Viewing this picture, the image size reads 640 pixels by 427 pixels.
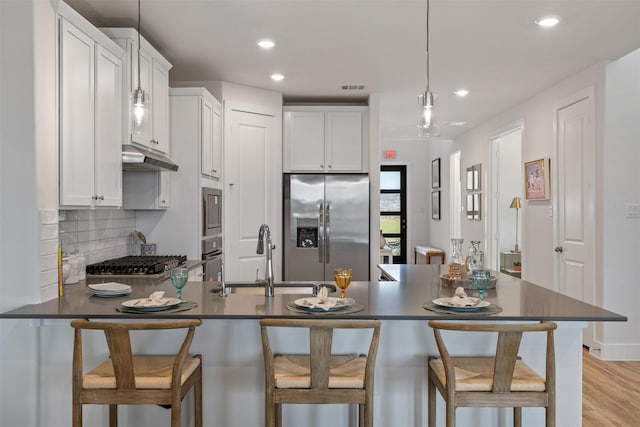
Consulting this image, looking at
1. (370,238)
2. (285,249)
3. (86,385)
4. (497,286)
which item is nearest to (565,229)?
(370,238)

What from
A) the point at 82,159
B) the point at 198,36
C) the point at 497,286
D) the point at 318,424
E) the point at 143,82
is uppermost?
the point at 198,36

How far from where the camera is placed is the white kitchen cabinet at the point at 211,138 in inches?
167

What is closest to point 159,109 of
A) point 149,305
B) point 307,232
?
point 149,305

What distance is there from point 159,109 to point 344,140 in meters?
2.40

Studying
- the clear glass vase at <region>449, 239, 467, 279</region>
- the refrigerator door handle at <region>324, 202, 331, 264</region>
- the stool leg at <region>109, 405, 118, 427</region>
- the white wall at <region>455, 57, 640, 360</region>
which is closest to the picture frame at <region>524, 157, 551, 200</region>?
the white wall at <region>455, 57, 640, 360</region>

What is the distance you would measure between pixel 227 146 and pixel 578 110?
3.32 m

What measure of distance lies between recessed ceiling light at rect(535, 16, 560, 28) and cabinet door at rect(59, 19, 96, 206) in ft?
A: 9.15

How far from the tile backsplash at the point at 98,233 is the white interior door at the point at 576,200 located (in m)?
3.88

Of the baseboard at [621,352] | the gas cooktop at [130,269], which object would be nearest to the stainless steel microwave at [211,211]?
the gas cooktop at [130,269]

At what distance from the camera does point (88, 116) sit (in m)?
2.69

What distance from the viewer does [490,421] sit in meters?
2.29

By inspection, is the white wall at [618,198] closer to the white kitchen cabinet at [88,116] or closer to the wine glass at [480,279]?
the wine glass at [480,279]

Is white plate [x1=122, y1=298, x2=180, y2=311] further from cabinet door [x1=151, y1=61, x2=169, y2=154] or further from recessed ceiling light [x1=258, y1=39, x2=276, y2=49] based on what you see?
recessed ceiling light [x1=258, y1=39, x2=276, y2=49]

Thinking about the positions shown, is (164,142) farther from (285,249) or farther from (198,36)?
(285,249)
